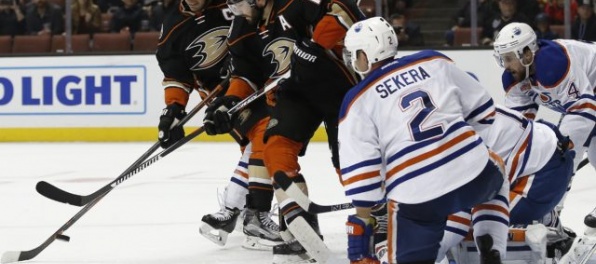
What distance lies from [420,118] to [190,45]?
197cm

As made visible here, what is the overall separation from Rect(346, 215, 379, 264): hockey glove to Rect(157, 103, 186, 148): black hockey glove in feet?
5.42

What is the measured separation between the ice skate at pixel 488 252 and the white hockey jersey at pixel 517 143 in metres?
0.38

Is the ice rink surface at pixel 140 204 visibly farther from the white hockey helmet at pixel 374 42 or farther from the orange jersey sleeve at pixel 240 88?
the white hockey helmet at pixel 374 42

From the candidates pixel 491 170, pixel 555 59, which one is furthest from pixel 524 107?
pixel 491 170

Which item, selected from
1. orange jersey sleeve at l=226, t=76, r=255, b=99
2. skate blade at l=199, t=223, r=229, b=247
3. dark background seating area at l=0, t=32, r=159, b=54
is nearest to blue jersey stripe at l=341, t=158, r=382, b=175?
orange jersey sleeve at l=226, t=76, r=255, b=99

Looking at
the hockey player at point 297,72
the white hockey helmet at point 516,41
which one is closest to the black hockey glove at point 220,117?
the hockey player at point 297,72

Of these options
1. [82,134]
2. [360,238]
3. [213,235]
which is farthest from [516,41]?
[82,134]

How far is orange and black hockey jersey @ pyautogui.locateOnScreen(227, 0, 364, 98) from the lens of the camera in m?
4.02

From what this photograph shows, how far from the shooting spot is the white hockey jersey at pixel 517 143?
3414mm

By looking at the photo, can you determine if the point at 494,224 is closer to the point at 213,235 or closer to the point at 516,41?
the point at 516,41

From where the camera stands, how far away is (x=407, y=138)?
2.90 m

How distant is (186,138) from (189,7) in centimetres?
56

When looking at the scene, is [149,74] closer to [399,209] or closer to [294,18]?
[294,18]

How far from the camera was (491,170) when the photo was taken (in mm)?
2979
